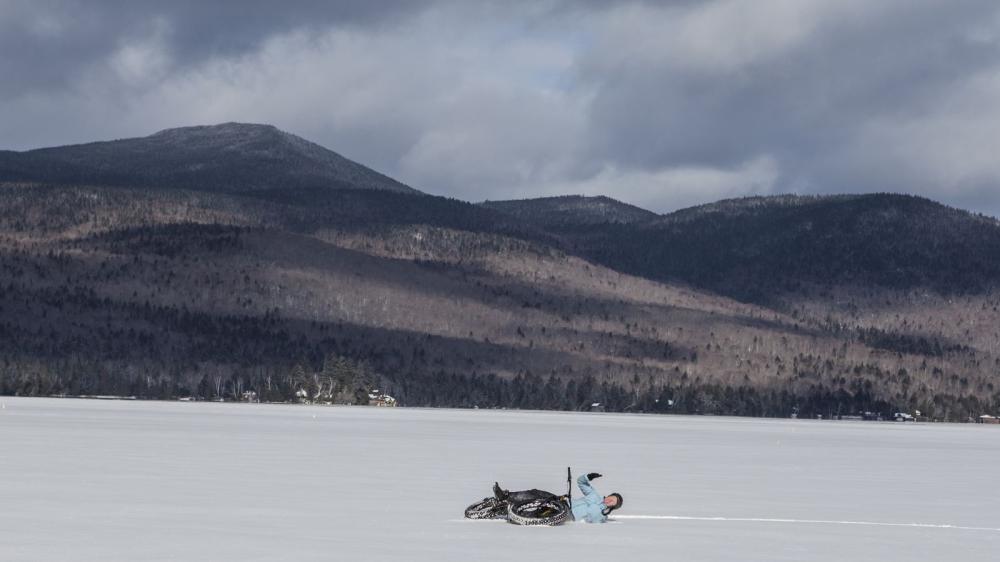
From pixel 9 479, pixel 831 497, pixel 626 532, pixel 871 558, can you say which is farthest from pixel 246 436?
pixel 871 558

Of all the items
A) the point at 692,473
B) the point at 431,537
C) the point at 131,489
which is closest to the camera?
the point at 431,537

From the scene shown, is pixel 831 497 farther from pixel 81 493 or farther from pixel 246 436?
pixel 246 436

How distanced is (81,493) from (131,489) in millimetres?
1874

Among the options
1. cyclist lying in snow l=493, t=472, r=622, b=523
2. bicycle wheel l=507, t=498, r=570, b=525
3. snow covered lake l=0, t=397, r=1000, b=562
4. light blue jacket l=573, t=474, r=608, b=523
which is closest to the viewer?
snow covered lake l=0, t=397, r=1000, b=562

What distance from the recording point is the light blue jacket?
123 ft

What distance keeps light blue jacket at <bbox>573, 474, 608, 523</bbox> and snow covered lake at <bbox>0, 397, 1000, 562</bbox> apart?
0.66 m

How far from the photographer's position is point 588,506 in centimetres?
3753

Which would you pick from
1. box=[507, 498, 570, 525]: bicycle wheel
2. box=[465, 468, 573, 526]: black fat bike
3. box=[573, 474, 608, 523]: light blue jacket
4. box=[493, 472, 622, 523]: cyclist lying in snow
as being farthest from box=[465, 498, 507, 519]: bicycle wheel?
box=[573, 474, 608, 523]: light blue jacket

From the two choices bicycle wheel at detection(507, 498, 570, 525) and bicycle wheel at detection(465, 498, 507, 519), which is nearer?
bicycle wheel at detection(507, 498, 570, 525)

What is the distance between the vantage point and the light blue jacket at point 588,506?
123 feet

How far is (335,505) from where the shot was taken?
39969 mm

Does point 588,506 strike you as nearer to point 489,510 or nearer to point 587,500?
point 587,500

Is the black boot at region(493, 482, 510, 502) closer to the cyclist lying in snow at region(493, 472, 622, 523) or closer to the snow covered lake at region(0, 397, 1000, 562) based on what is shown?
the cyclist lying in snow at region(493, 472, 622, 523)

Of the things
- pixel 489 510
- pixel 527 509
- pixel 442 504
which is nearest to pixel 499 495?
pixel 489 510
